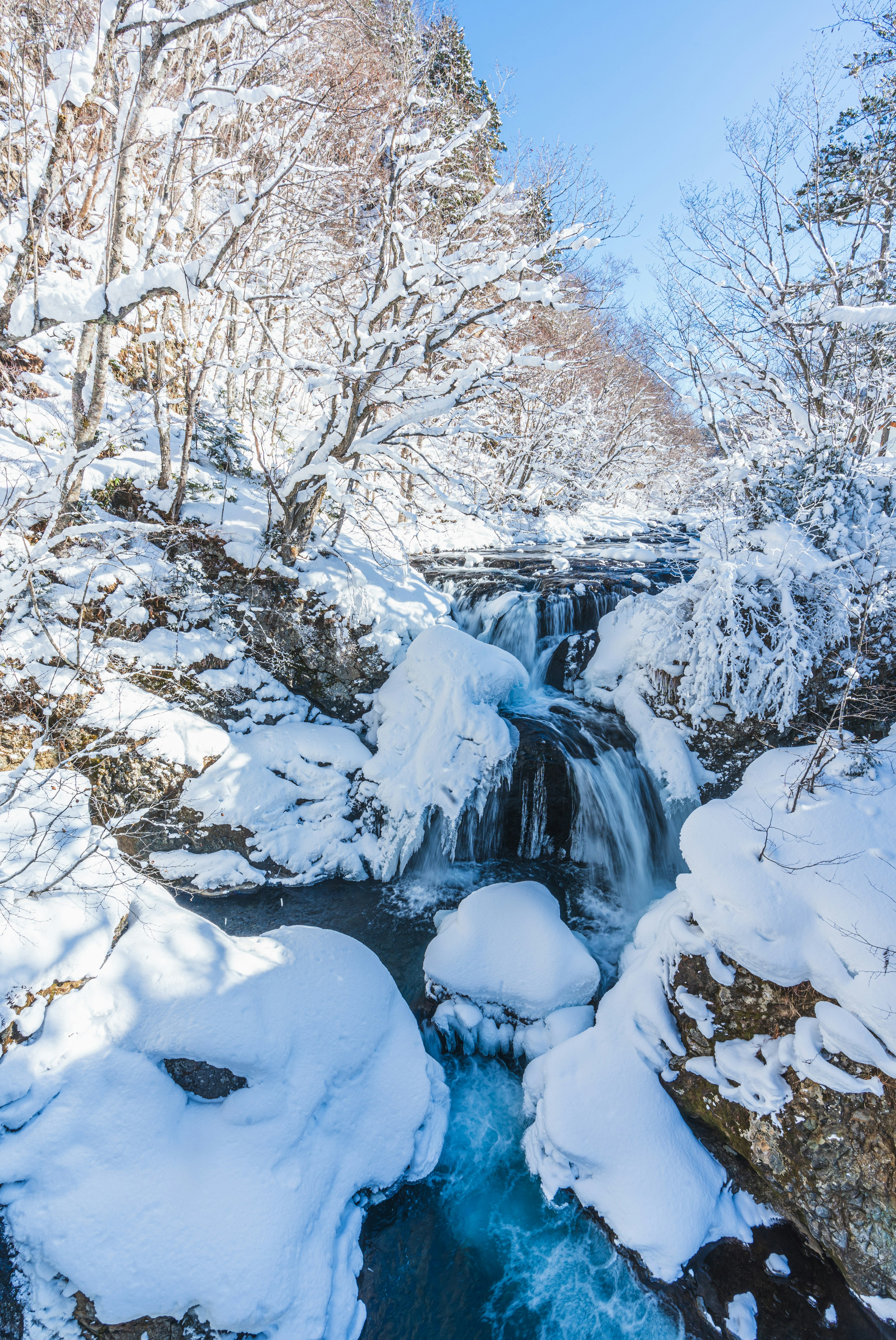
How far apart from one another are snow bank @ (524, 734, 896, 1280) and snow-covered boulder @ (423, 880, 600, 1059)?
23cm

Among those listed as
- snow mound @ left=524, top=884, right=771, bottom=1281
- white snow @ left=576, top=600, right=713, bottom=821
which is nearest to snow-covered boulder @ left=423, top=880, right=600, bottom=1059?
snow mound @ left=524, top=884, right=771, bottom=1281

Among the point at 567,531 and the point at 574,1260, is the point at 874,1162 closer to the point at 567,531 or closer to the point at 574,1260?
the point at 574,1260

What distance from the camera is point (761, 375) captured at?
877 centimetres

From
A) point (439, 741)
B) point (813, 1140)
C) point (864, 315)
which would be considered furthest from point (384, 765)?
point (864, 315)

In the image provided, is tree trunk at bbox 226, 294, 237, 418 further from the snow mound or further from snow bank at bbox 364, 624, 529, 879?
the snow mound

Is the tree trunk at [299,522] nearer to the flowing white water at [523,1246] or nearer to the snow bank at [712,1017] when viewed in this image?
the snow bank at [712,1017]

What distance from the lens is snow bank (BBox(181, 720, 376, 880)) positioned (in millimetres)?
5570

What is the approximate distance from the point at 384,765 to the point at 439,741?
0.67m

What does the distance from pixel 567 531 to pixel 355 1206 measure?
1353 cm

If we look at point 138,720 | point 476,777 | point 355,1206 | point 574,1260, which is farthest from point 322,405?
point 574,1260

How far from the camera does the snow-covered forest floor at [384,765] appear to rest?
2957 millimetres

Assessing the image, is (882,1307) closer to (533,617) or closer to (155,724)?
(155,724)

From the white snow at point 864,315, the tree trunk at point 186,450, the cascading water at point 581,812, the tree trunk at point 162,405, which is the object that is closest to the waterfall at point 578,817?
the cascading water at point 581,812

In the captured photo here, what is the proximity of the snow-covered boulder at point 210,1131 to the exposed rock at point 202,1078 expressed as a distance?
0.06 ft
